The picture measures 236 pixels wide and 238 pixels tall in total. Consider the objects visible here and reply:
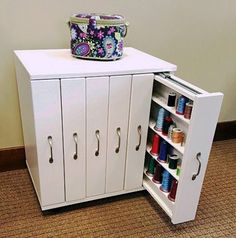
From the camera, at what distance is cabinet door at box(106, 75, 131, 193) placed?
1.37 m

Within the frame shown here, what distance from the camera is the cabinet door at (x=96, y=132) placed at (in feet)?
4.38

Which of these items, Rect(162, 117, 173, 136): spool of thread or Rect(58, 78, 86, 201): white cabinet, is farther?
Rect(162, 117, 173, 136): spool of thread

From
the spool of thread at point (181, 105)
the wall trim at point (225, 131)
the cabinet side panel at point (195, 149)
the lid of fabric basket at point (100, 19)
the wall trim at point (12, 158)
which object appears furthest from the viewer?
the wall trim at point (225, 131)

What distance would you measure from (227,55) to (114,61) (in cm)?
105

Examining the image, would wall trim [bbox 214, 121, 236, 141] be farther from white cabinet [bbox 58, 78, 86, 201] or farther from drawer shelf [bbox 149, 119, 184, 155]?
white cabinet [bbox 58, 78, 86, 201]

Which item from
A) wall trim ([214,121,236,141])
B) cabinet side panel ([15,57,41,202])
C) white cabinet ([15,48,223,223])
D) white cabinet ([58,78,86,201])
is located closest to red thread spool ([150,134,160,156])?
white cabinet ([15,48,223,223])

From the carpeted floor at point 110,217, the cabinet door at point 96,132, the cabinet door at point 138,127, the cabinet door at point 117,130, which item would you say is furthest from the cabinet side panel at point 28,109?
the cabinet door at point 138,127

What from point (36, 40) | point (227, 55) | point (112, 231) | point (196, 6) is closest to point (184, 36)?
point (196, 6)

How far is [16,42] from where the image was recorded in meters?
1.64

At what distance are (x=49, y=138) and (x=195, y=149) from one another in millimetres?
635

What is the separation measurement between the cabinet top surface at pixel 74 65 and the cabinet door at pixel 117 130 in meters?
0.07

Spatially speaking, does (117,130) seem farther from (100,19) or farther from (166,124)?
(100,19)

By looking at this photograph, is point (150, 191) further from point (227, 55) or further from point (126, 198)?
point (227, 55)

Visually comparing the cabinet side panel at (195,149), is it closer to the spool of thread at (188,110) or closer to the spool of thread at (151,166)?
the spool of thread at (188,110)
